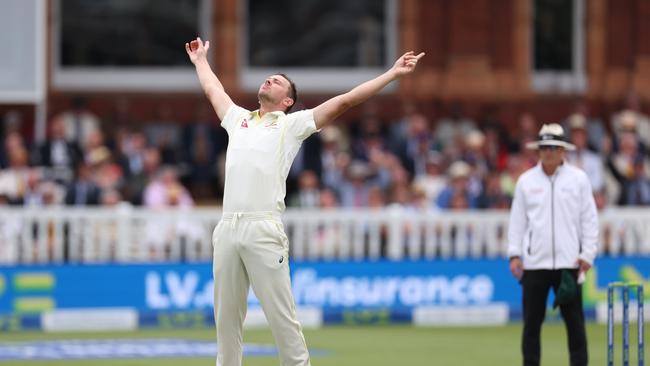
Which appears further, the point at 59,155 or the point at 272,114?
Answer: the point at 59,155

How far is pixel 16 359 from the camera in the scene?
45.2ft

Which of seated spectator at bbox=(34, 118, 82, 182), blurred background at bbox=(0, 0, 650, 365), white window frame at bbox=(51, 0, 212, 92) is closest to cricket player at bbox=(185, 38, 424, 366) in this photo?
blurred background at bbox=(0, 0, 650, 365)

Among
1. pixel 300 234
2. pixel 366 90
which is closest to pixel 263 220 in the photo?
pixel 366 90

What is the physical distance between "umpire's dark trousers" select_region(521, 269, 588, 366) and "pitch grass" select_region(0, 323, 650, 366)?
0.98m

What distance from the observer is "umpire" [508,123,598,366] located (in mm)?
11578

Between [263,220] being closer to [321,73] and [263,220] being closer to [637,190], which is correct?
[637,190]

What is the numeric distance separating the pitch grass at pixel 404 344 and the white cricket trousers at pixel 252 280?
3.43 meters

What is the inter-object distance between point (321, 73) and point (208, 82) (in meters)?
13.5

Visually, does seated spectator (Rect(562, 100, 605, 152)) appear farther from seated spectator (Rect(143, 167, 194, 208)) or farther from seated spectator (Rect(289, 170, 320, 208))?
seated spectator (Rect(143, 167, 194, 208))

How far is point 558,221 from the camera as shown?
1162 centimetres

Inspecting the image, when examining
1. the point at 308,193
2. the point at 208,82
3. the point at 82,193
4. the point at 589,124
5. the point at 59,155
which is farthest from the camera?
the point at 589,124

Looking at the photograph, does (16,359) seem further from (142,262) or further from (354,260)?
(354,260)

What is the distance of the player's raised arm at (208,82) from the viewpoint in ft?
33.4

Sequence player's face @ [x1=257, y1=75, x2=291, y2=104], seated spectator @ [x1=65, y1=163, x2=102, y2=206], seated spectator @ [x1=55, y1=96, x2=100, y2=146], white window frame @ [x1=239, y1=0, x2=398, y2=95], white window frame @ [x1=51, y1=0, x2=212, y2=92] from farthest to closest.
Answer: white window frame @ [x1=239, y1=0, x2=398, y2=95], white window frame @ [x1=51, y1=0, x2=212, y2=92], seated spectator @ [x1=55, y1=96, x2=100, y2=146], seated spectator @ [x1=65, y1=163, x2=102, y2=206], player's face @ [x1=257, y1=75, x2=291, y2=104]
